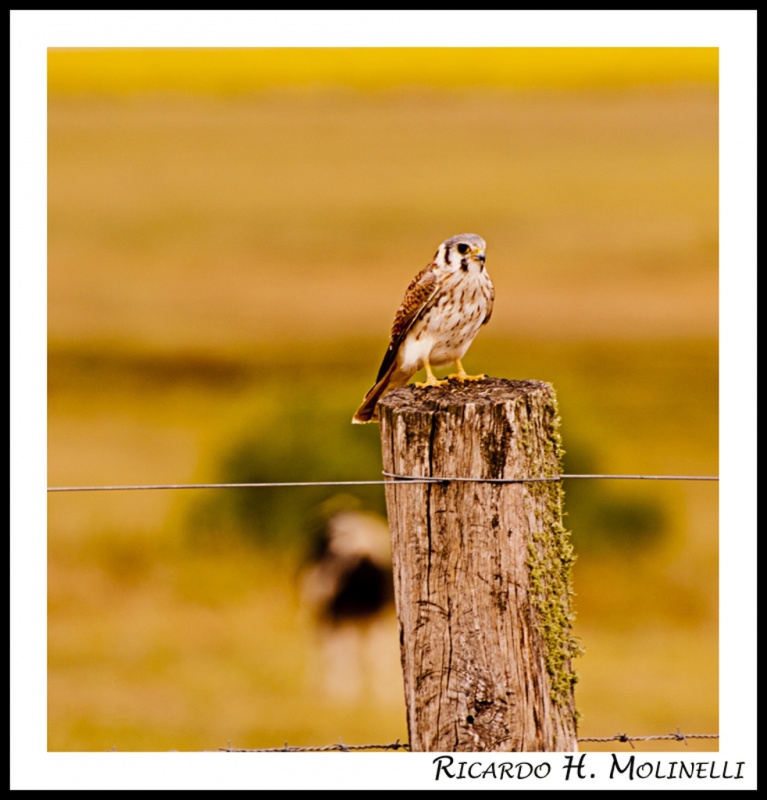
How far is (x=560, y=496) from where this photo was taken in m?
4.08

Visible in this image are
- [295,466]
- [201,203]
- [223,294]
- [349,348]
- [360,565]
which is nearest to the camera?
[360,565]

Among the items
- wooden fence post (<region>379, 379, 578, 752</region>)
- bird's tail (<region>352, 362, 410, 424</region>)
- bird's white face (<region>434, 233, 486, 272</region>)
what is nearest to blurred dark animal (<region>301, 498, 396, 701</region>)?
bird's tail (<region>352, 362, 410, 424</region>)

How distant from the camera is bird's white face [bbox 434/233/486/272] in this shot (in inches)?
243

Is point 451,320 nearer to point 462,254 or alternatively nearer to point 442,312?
point 442,312

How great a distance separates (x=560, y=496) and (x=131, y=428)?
22246 millimetres

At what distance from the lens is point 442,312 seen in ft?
20.1

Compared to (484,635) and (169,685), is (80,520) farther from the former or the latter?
(484,635)

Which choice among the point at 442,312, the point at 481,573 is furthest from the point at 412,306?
the point at 481,573

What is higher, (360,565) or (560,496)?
(560,496)

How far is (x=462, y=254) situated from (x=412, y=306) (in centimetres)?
35

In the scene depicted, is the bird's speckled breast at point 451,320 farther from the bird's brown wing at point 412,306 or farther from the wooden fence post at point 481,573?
the wooden fence post at point 481,573

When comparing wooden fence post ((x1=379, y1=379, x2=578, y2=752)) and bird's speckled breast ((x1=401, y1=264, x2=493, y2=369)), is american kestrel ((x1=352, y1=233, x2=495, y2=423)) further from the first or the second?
wooden fence post ((x1=379, y1=379, x2=578, y2=752))

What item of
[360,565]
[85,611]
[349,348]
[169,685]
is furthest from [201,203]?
[360,565]

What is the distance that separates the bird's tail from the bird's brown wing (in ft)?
0.19
